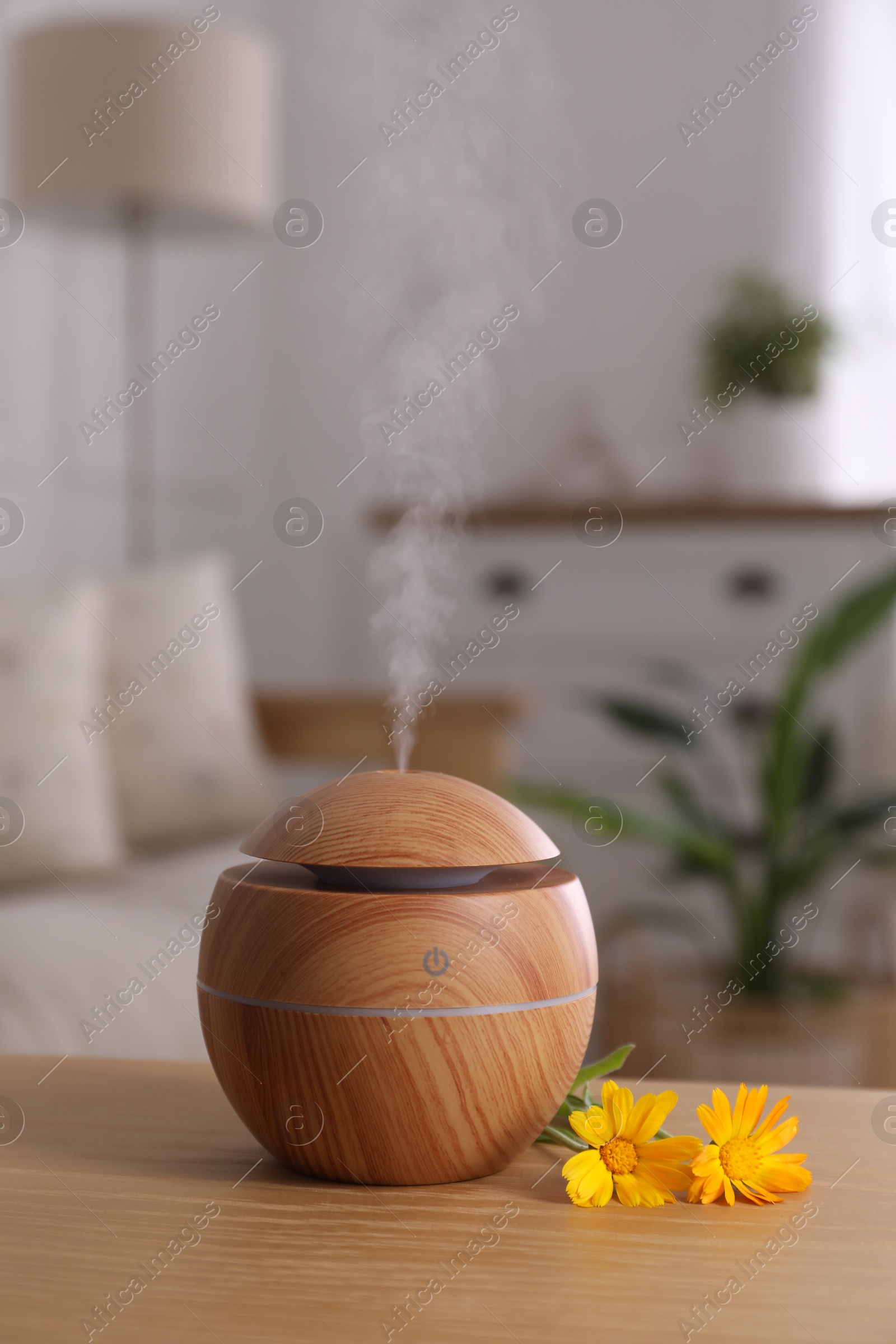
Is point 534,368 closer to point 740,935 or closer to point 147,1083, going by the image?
Result: point 740,935

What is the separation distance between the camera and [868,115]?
314 centimetres

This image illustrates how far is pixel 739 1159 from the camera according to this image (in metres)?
0.63

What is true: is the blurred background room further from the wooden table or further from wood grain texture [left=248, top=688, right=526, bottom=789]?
the wooden table

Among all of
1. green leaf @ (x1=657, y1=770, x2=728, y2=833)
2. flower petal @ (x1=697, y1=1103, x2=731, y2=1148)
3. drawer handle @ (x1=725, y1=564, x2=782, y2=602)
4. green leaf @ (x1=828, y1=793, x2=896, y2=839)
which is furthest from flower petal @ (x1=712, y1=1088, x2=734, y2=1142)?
drawer handle @ (x1=725, y1=564, x2=782, y2=602)

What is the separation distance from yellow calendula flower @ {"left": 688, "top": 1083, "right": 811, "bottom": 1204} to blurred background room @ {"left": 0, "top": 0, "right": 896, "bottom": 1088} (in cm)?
94

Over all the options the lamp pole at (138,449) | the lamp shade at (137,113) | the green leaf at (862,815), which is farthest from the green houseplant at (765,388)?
the lamp pole at (138,449)

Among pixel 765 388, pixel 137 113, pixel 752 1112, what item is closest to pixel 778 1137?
pixel 752 1112

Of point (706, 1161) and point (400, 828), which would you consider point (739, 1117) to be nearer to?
point (706, 1161)

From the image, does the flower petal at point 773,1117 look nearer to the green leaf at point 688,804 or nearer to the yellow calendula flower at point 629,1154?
the yellow calendula flower at point 629,1154

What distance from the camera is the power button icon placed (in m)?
0.58

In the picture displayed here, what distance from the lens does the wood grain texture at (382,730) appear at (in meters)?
2.09

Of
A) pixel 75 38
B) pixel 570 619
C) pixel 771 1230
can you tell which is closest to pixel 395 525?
pixel 570 619

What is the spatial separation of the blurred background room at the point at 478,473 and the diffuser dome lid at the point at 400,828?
0.90m

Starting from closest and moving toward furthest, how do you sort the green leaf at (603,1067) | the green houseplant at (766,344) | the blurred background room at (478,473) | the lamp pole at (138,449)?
the green leaf at (603,1067) < the blurred background room at (478,473) < the green houseplant at (766,344) < the lamp pole at (138,449)
